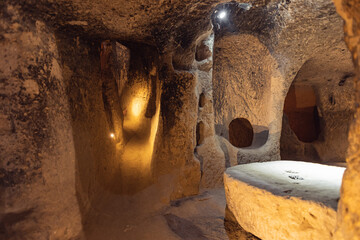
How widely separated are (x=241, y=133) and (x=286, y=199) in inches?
165

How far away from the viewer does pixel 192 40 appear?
317cm

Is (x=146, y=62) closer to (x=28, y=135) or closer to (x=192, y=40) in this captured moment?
(x=192, y=40)

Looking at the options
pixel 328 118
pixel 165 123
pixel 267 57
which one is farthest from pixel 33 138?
pixel 328 118

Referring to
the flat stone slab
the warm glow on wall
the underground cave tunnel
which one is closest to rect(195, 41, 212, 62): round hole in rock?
the underground cave tunnel

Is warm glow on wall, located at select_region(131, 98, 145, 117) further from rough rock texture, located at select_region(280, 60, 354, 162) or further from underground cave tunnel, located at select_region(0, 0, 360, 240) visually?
rough rock texture, located at select_region(280, 60, 354, 162)

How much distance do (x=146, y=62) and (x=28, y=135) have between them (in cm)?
272

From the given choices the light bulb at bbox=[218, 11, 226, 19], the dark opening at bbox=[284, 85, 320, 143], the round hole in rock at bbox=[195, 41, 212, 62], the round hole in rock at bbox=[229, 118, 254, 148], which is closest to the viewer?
the round hole in rock at bbox=[195, 41, 212, 62]

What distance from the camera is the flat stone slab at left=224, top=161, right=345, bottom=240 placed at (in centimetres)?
148

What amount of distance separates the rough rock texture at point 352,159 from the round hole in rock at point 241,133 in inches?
178

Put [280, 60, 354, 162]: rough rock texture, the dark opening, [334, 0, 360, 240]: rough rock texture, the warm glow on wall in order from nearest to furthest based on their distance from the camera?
1. [334, 0, 360, 240]: rough rock texture
2. the warm glow on wall
3. [280, 60, 354, 162]: rough rock texture
4. the dark opening

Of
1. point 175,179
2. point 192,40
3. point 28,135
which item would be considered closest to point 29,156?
point 28,135

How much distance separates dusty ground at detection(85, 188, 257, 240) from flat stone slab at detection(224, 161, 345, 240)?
34cm

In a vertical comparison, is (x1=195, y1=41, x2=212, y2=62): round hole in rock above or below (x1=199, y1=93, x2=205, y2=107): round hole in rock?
above

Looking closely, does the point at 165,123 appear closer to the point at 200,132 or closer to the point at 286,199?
the point at 200,132
